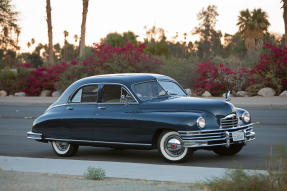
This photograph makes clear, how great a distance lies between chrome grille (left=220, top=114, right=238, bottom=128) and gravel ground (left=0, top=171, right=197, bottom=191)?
9.42 feet

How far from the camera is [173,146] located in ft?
35.4

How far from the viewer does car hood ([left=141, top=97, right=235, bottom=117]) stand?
10.7 m

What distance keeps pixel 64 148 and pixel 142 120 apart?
2.27 meters

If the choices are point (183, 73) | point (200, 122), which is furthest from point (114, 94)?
point (183, 73)

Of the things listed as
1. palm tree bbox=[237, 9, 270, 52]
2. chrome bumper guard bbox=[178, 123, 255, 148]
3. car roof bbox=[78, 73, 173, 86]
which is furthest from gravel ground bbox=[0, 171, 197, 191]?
palm tree bbox=[237, 9, 270, 52]

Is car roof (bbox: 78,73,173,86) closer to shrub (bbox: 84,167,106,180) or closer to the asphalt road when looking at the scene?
the asphalt road

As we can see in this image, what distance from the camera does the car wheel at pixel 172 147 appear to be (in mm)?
10695

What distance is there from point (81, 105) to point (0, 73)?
3481 centimetres

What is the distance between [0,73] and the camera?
1790 inches

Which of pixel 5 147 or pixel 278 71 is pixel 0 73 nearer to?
pixel 278 71

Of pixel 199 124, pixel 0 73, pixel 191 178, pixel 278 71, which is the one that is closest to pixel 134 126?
pixel 199 124

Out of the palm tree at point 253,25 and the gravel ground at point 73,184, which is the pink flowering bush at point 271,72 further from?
the palm tree at point 253,25

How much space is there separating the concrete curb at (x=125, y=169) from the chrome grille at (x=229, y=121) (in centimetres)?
136

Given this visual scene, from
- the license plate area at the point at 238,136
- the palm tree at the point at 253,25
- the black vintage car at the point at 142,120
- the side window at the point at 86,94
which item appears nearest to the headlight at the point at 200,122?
the black vintage car at the point at 142,120
